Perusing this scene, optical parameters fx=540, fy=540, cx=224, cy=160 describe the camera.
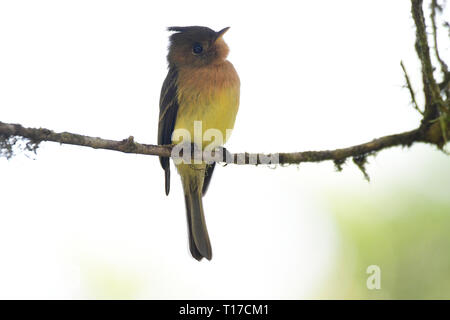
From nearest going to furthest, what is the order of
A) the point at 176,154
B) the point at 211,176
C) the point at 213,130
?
the point at 176,154 → the point at 213,130 → the point at 211,176

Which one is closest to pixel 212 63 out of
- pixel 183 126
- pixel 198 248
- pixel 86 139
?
pixel 183 126

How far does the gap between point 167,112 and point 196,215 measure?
1168 mm

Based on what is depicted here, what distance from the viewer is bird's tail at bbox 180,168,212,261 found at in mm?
5547

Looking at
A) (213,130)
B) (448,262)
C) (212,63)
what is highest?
(212,63)

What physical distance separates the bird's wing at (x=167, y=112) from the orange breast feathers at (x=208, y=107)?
0.08 meters

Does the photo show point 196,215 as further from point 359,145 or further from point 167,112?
point 359,145

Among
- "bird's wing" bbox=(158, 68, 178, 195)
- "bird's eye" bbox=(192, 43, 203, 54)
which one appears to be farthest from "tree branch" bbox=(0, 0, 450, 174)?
"bird's eye" bbox=(192, 43, 203, 54)

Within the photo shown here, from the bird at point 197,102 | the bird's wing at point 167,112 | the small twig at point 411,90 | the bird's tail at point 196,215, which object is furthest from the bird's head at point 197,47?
the small twig at point 411,90

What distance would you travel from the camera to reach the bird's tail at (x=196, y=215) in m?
5.55

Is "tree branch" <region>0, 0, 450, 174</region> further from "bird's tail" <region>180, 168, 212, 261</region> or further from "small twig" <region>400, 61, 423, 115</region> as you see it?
"bird's tail" <region>180, 168, 212, 261</region>

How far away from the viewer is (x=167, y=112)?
5.27 m

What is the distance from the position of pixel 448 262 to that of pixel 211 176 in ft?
8.15

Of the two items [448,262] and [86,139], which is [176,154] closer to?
[86,139]

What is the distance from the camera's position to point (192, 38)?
5.56 m
